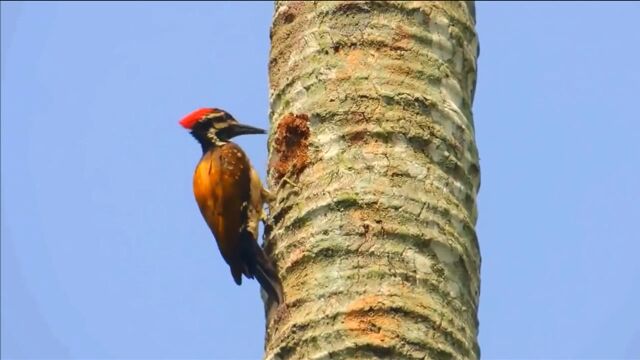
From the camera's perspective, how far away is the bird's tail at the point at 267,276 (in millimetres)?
4117

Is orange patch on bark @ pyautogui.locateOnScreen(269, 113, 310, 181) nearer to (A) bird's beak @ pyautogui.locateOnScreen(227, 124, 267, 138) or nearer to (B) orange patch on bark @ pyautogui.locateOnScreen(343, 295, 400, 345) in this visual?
(B) orange patch on bark @ pyautogui.locateOnScreen(343, 295, 400, 345)

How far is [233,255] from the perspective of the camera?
4.95 m

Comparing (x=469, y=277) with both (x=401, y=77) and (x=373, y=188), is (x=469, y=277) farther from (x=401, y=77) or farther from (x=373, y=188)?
(x=401, y=77)

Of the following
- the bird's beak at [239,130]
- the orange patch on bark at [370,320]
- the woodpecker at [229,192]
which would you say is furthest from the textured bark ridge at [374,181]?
the bird's beak at [239,130]

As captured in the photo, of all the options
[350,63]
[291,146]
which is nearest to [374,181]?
[291,146]

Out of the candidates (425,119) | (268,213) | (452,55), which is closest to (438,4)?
(452,55)

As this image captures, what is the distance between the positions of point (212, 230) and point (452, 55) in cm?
126

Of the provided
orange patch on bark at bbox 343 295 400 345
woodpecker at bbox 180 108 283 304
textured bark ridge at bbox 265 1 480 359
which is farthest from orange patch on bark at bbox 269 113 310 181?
orange patch on bark at bbox 343 295 400 345

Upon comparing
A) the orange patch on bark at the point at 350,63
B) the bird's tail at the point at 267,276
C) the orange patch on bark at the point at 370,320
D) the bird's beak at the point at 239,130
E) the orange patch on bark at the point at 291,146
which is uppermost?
the bird's beak at the point at 239,130

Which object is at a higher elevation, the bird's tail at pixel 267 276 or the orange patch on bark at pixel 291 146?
the orange patch on bark at pixel 291 146

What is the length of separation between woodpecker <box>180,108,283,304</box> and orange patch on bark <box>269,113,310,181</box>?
13 cm

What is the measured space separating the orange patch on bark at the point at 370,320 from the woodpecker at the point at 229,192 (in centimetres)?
57

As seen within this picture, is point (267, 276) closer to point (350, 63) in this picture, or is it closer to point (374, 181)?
point (374, 181)

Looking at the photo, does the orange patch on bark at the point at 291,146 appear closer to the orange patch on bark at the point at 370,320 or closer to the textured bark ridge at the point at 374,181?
the textured bark ridge at the point at 374,181
